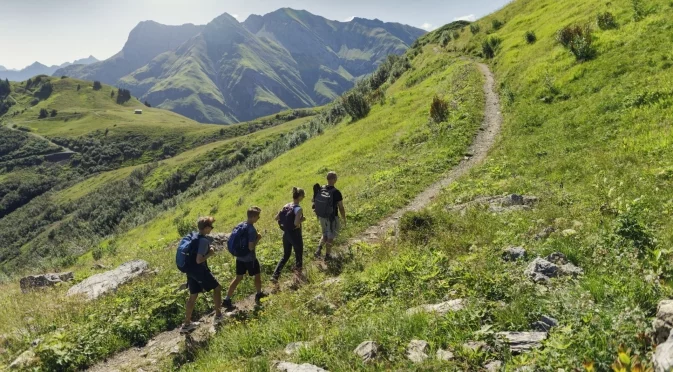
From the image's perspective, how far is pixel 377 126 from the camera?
1353 inches

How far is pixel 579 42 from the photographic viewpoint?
73.8 feet

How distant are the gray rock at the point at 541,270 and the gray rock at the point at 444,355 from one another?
241 centimetres

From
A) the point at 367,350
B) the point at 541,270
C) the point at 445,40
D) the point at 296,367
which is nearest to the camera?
the point at 367,350

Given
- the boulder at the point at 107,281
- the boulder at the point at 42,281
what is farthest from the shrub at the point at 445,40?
the boulder at the point at 42,281

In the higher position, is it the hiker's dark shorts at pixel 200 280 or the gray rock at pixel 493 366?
the hiker's dark shorts at pixel 200 280

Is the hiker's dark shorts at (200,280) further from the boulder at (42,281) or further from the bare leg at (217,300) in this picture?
the boulder at (42,281)

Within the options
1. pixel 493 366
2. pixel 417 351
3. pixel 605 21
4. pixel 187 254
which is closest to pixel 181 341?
pixel 187 254

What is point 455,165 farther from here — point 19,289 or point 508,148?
point 19,289

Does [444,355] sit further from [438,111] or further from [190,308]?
[438,111]

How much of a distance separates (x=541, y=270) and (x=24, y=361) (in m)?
10.9

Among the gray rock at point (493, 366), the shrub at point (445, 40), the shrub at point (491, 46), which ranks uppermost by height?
the shrub at point (445, 40)

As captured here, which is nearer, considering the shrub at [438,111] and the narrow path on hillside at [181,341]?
the narrow path on hillside at [181,341]

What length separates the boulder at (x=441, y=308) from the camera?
22.0ft

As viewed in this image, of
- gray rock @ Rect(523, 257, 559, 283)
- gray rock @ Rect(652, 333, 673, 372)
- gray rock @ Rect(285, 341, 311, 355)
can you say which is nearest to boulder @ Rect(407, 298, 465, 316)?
gray rock @ Rect(523, 257, 559, 283)
